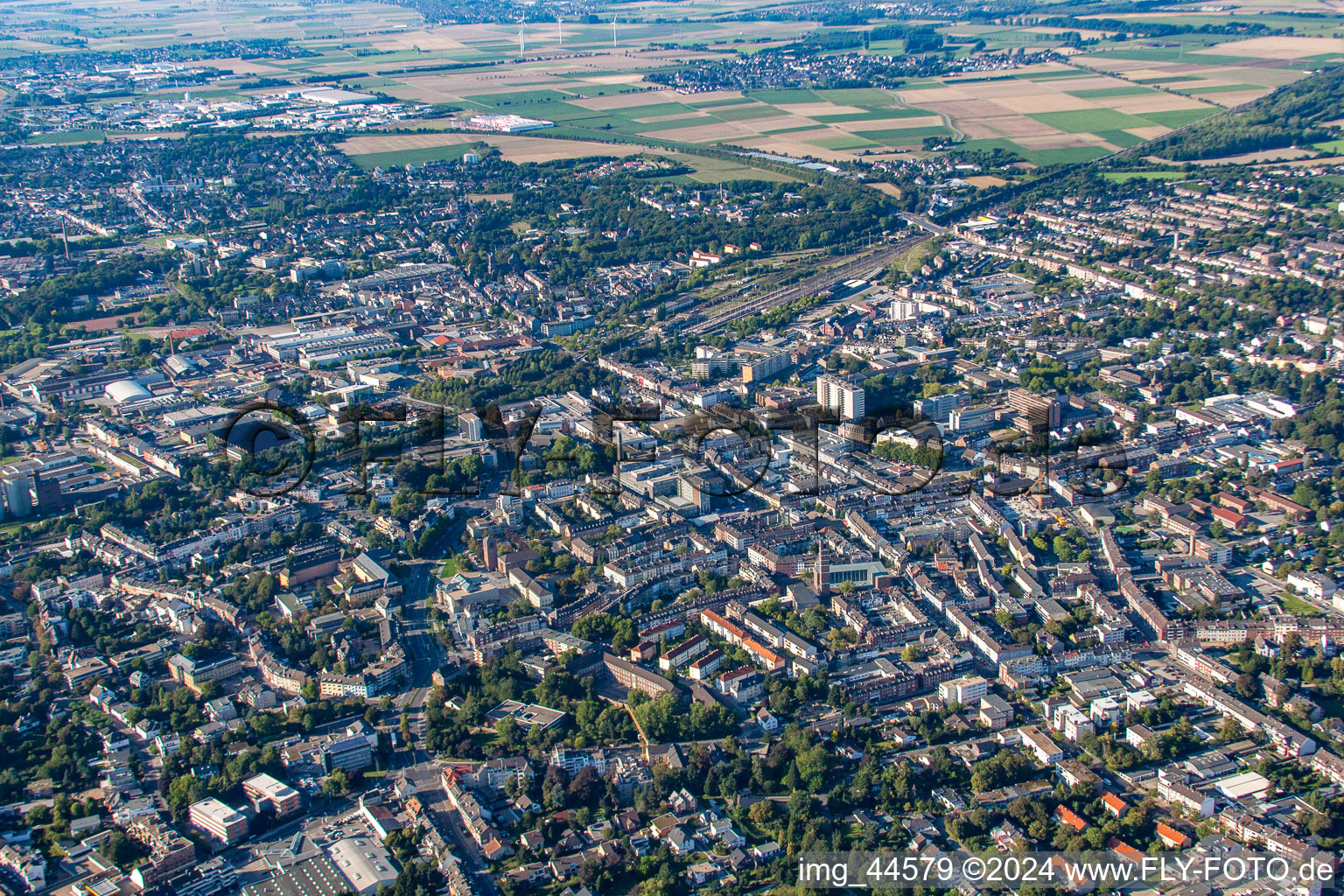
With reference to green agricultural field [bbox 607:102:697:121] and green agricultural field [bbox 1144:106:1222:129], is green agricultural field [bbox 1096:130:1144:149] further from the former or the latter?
green agricultural field [bbox 607:102:697:121]

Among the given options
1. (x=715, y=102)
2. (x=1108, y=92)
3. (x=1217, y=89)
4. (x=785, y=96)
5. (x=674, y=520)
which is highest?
(x=1217, y=89)

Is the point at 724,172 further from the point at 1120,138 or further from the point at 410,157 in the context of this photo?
the point at 1120,138

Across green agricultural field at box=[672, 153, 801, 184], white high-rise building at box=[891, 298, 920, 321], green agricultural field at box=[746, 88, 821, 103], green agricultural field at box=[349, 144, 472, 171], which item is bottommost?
white high-rise building at box=[891, 298, 920, 321]

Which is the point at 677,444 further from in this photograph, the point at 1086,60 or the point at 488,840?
the point at 1086,60

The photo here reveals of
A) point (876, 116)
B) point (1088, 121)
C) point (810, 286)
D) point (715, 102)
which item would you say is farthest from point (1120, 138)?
point (810, 286)

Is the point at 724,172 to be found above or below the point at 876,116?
below

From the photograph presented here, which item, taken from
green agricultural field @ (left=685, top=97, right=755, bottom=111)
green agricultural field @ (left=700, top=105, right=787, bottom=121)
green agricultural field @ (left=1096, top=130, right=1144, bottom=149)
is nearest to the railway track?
green agricultural field @ (left=1096, top=130, right=1144, bottom=149)

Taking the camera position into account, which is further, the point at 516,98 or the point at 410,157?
the point at 516,98
